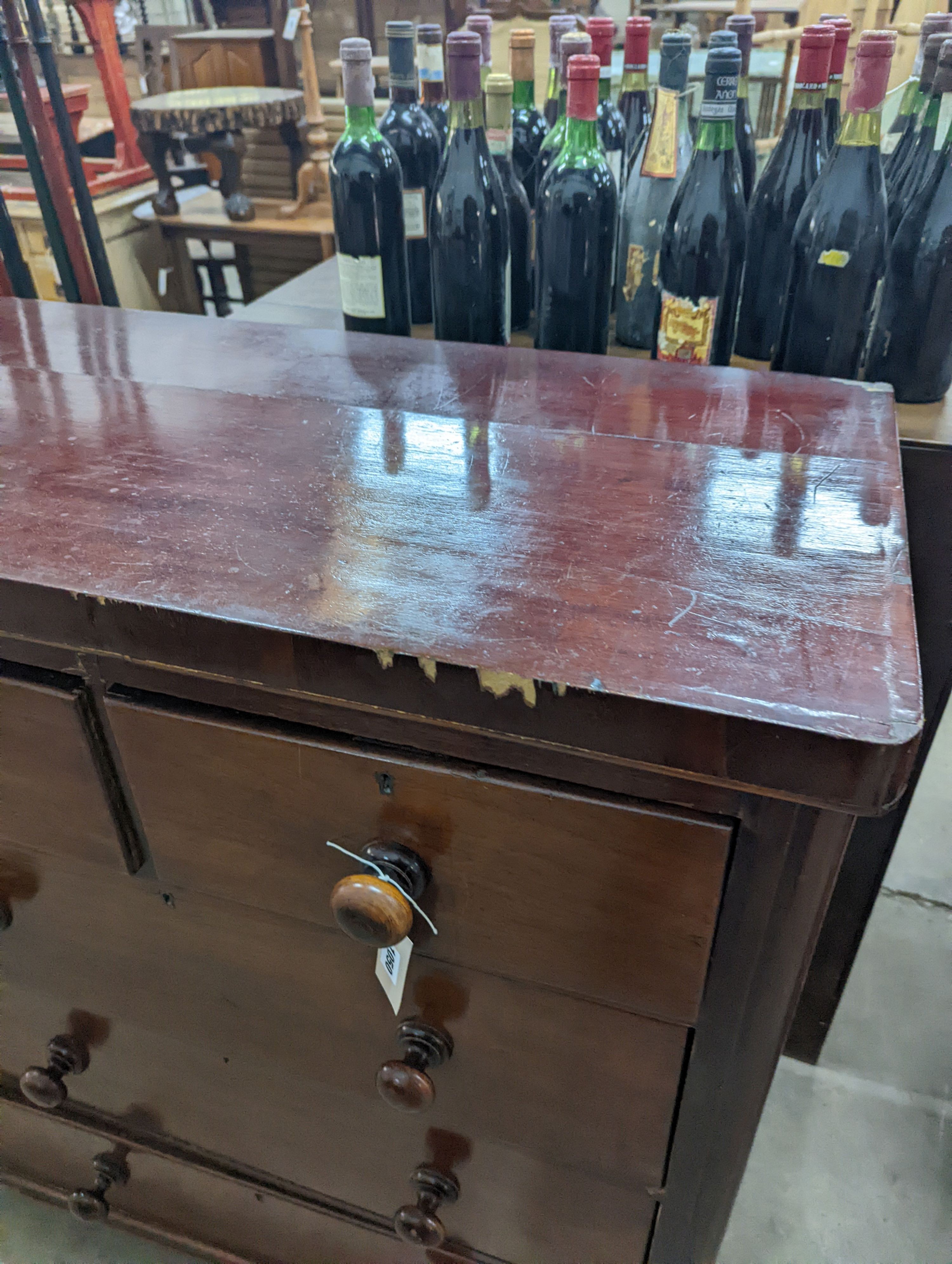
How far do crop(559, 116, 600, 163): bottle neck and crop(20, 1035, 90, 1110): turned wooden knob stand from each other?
992 mm

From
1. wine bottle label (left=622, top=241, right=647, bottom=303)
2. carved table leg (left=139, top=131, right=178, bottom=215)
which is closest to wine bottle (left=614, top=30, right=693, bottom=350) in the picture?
wine bottle label (left=622, top=241, right=647, bottom=303)

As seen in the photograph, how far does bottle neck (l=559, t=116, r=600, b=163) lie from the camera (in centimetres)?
84

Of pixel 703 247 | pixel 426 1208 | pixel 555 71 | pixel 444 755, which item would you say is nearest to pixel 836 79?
pixel 703 247

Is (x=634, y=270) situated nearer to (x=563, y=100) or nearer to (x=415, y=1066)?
(x=563, y=100)

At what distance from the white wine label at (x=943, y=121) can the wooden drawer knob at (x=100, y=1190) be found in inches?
53.2

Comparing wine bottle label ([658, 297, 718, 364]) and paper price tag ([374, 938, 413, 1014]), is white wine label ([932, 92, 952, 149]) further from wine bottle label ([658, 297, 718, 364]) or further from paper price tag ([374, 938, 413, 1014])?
paper price tag ([374, 938, 413, 1014])

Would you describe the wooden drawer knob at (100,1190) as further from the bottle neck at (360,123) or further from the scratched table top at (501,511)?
the bottle neck at (360,123)

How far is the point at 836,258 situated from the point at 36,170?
3.35 feet

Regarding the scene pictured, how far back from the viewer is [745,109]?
1016mm

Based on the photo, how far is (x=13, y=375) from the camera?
0.80m

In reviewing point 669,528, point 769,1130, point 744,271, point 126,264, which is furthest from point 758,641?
point 126,264

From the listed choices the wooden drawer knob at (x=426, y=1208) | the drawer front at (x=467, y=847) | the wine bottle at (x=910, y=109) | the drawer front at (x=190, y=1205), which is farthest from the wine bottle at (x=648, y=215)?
the drawer front at (x=190, y=1205)

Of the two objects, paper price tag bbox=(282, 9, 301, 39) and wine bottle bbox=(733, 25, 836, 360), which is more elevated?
paper price tag bbox=(282, 9, 301, 39)

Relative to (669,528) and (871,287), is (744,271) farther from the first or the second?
(669,528)
